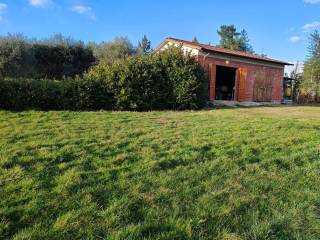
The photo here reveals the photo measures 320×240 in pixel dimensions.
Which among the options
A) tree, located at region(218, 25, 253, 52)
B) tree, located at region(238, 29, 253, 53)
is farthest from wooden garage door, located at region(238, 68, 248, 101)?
tree, located at region(238, 29, 253, 53)

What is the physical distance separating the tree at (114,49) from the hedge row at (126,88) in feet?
45.6

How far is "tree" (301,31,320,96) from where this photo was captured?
25141 mm

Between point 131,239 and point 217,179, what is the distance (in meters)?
1.88

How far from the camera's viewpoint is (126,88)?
11.9 meters

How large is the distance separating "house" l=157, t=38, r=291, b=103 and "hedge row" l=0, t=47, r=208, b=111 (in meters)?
2.84

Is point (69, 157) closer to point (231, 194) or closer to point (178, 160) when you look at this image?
point (178, 160)

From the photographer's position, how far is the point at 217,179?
167 inches

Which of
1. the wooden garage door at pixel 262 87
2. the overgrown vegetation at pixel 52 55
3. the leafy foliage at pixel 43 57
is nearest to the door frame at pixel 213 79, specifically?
the wooden garage door at pixel 262 87

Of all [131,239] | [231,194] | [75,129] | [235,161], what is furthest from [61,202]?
[75,129]

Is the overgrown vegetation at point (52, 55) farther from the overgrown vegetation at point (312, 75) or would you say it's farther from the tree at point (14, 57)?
the overgrown vegetation at point (312, 75)

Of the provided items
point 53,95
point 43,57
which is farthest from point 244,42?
point 53,95

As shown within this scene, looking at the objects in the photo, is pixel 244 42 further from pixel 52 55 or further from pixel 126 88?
pixel 126 88

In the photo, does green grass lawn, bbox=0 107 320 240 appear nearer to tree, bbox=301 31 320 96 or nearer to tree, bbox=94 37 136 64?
tree, bbox=301 31 320 96

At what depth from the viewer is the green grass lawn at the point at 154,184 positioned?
291 cm
